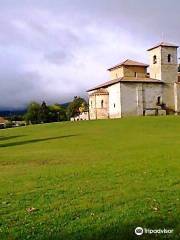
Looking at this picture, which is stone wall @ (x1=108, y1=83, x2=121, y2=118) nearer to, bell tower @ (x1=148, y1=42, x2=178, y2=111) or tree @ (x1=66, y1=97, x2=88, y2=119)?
bell tower @ (x1=148, y1=42, x2=178, y2=111)

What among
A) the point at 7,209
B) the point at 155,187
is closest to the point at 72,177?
the point at 155,187

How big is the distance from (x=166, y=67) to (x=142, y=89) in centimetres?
857

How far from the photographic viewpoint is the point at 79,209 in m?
10.1

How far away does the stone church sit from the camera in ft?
268

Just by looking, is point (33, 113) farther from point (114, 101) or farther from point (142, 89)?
point (142, 89)

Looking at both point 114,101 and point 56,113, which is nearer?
point 114,101

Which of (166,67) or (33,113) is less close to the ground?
(166,67)

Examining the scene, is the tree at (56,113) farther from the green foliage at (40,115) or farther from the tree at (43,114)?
the tree at (43,114)

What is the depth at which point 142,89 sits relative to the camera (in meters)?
82.7

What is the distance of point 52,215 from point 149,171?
6.87 m

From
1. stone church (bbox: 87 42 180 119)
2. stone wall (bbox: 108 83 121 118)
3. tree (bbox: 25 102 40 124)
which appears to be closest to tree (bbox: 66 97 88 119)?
tree (bbox: 25 102 40 124)

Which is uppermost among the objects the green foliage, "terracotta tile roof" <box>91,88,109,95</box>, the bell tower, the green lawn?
the bell tower

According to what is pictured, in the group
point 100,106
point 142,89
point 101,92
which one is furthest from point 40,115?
point 142,89

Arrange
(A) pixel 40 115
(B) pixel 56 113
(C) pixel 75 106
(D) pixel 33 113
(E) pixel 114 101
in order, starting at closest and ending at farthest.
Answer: (E) pixel 114 101 → (A) pixel 40 115 → (C) pixel 75 106 → (D) pixel 33 113 → (B) pixel 56 113
